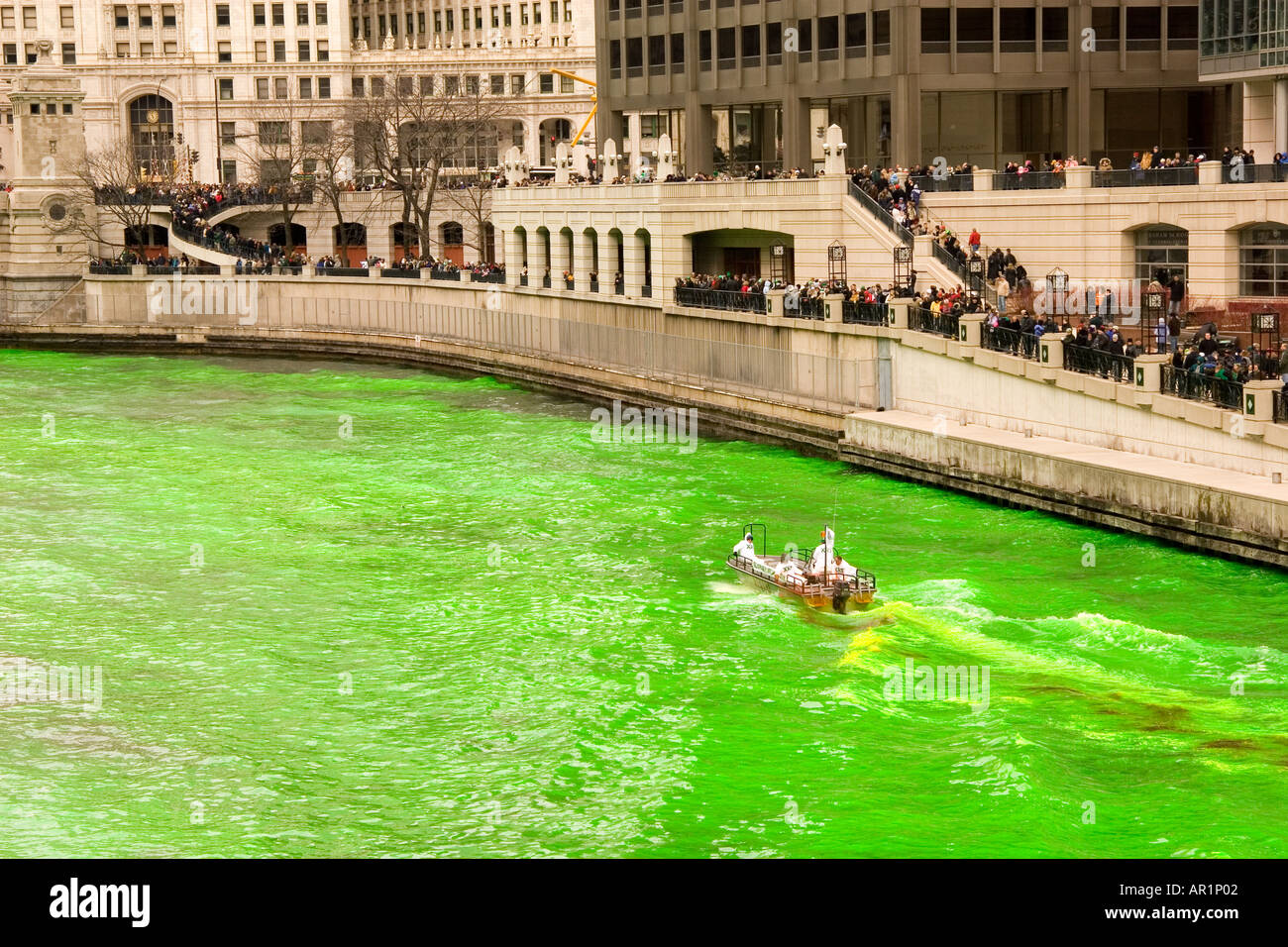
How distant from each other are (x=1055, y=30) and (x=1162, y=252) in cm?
1868

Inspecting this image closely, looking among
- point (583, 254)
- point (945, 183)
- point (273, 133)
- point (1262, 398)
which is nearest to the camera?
point (1262, 398)

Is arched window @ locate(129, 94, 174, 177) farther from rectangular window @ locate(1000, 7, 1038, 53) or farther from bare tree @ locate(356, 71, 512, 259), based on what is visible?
rectangular window @ locate(1000, 7, 1038, 53)

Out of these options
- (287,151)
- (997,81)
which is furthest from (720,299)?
(287,151)

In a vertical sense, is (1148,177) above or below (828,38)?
below

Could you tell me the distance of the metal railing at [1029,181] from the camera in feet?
189

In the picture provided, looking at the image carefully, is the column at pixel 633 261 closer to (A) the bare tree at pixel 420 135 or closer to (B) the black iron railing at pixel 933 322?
(B) the black iron railing at pixel 933 322

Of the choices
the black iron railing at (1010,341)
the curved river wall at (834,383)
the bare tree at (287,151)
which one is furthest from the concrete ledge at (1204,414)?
the bare tree at (287,151)

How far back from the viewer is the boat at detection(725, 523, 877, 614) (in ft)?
124

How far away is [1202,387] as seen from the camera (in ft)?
141

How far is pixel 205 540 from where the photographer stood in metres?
47.2

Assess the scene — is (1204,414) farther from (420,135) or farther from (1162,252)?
(420,135)

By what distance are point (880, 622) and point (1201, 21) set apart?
32.6 metres
